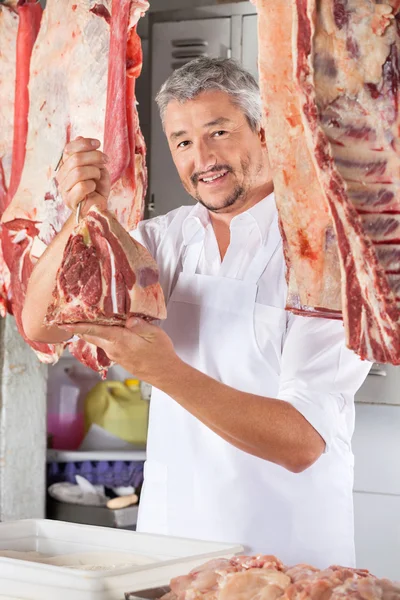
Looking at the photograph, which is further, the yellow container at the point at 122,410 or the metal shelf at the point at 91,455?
the yellow container at the point at 122,410

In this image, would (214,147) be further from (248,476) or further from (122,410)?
(122,410)

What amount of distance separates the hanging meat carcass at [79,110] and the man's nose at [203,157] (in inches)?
12.9

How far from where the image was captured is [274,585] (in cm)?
122

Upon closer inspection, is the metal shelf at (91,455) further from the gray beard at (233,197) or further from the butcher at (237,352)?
the gray beard at (233,197)

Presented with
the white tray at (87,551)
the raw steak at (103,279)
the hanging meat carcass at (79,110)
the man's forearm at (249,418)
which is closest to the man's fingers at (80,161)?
the raw steak at (103,279)

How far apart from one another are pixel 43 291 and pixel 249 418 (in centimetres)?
55

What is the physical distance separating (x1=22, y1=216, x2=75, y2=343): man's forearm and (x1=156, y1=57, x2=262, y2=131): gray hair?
0.38 m

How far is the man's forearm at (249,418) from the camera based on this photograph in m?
1.66

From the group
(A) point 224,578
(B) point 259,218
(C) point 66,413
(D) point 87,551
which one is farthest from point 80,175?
(C) point 66,413

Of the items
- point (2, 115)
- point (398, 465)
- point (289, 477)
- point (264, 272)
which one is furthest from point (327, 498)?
point (2, 115)

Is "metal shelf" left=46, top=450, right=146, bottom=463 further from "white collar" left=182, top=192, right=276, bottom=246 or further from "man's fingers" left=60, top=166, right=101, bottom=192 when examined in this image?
"man's fingers" left=60, top=166, right=101, bottom=192

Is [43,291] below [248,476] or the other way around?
the other way around

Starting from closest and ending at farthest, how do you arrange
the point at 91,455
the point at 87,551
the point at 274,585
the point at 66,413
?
1. the point at 274,585
2. the point at 87,551
3. the point at 91,455
4. the point at 66,413

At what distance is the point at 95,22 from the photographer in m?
2.39
